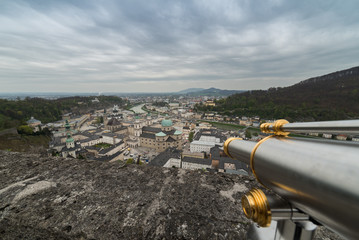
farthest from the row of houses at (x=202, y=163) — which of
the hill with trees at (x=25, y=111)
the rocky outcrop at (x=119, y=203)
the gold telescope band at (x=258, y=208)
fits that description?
the hill with trees at (x=25, y=111)

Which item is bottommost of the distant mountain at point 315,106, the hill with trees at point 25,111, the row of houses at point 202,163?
Result: the row of houses at point 202,163

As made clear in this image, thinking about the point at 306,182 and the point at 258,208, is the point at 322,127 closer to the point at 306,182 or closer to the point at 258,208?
the point at 306,182

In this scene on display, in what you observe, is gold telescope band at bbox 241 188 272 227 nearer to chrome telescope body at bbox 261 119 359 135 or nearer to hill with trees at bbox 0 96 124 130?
chrome telescope body at bbox 261 119 359 135

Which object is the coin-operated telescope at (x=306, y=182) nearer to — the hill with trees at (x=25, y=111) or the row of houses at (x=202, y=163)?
the row of houses at (x=202, y=163)

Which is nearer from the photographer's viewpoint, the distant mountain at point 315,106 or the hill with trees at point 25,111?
the hill with trees at point 25,111

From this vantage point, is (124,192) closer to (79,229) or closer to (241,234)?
(79,229)

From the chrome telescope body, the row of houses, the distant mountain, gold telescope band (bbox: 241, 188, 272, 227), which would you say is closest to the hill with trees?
the row of houses
